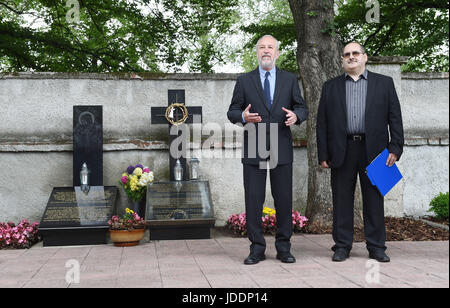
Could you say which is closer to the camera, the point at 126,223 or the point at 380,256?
the point at 380,256

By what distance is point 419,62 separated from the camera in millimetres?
13664

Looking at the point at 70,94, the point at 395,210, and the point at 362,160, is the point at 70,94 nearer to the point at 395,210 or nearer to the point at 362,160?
the point at 362,160

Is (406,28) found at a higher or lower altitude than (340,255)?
higher

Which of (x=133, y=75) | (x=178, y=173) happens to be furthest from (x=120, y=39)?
(x=178, y=173)

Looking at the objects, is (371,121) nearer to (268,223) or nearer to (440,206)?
(268,223)

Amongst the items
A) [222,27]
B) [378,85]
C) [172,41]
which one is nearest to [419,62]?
[222,27]

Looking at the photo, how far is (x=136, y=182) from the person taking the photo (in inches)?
285

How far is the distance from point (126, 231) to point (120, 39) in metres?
9.49

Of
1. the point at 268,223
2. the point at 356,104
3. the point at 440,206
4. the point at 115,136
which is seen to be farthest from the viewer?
the point at 115,136

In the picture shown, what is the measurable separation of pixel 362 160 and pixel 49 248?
4.02 metres

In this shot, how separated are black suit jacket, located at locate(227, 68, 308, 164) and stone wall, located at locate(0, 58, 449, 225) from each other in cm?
281

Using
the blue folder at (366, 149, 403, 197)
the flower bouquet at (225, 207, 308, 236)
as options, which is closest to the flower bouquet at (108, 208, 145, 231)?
the flower bouquet at (225, 207, 308, 236)

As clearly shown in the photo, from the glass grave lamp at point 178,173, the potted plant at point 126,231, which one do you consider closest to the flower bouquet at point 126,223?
the potted plant at point 126,231

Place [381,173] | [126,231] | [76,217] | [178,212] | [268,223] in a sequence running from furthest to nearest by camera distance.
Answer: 1. [268,223]
2. [178,212]
3. [76,217]
4. [126,231]
5. [381,173]
